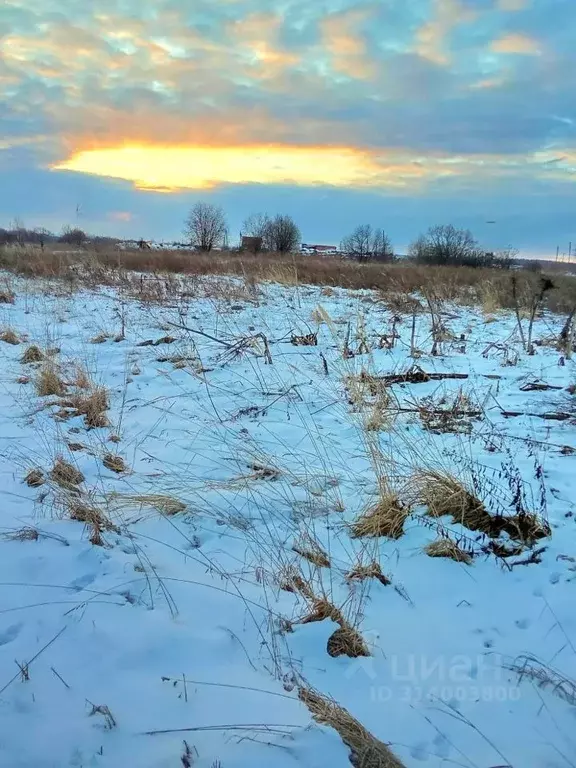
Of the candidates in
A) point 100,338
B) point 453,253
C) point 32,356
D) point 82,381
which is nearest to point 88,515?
point 82,381

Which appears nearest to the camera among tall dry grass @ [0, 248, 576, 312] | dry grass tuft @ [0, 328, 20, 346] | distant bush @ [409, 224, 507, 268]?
dry grass tuft @ [0, 328, 20, 346]

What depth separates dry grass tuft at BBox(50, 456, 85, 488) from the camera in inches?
103

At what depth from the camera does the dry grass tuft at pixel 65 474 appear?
261cm

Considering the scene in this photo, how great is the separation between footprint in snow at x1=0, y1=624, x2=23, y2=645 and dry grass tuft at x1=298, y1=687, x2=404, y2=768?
98 cm

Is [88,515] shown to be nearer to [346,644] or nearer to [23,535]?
[23,535]

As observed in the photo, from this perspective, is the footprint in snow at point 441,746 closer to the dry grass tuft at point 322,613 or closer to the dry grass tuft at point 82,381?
the dry grass tuft at point 322,613

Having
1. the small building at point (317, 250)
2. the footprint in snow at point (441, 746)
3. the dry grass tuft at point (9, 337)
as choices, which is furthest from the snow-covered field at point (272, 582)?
the small building at point (317, 250)

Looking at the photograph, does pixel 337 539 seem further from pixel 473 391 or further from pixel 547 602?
pixel 473 391

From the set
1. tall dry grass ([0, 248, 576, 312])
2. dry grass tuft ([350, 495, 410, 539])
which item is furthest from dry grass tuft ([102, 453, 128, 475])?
tall dry grass ([0, 248, 576, 312])

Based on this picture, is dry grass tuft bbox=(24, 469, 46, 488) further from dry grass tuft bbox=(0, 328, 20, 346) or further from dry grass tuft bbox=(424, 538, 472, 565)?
dry grass tuft bbox=(0, 328, 20, 346)

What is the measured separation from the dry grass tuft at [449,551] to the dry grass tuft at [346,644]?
0.62 metres

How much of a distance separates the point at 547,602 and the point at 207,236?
143ft

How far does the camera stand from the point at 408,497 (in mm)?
2479

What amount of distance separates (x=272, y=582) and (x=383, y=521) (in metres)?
0.64
